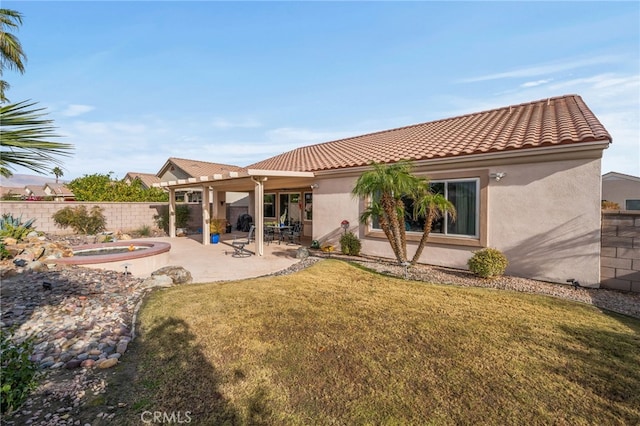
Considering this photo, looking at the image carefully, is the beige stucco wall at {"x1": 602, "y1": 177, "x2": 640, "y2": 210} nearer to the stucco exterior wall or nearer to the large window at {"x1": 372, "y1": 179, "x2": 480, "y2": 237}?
the stucco exterior wall

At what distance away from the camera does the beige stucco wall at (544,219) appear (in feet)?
23.7

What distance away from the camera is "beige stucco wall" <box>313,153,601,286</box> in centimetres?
721

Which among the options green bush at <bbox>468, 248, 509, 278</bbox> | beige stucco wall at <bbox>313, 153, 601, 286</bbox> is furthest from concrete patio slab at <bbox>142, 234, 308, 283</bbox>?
beige stucco wall at <bbox>313, 153, 601, 286</bbox>

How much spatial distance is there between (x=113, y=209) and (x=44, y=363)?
1689 centimetres

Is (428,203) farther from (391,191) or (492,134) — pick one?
(492,134)

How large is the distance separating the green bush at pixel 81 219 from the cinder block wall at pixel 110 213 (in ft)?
0.71

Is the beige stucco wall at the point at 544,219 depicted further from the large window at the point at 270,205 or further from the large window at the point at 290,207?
the large window at the point at 270,205

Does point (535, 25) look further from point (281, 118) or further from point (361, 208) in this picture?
point (281, 118)

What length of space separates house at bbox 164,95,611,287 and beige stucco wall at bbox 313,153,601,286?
0.02m

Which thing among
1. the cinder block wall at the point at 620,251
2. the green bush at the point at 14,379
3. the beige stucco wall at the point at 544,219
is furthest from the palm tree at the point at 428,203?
the green bush at the point at 14,379

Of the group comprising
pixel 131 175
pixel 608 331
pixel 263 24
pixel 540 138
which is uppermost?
pixel 263 24

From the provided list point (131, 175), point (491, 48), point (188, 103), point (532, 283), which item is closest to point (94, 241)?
point (188, 103)

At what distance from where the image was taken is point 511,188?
825 cm

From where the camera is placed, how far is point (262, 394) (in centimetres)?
322
